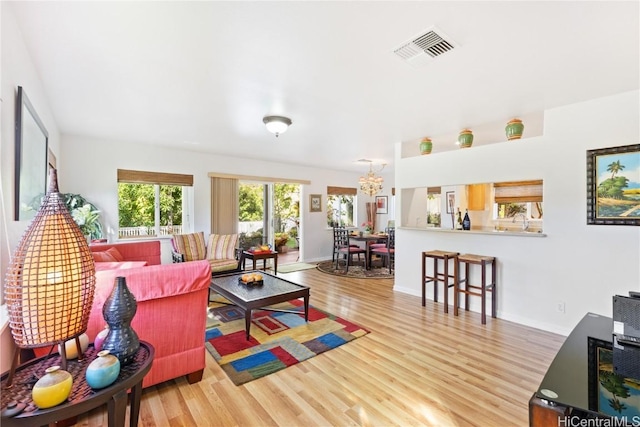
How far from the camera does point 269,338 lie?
117 inches

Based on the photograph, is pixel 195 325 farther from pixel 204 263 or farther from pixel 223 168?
pixel 223 168

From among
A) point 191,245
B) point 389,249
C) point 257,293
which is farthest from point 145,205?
point 389,249

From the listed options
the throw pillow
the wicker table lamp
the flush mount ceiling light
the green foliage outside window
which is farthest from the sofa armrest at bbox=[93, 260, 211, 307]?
the green foliage outside window

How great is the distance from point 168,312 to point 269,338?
126 centimetres

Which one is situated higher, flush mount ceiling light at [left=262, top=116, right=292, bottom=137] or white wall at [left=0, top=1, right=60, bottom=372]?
flush mount ceiling light at [left=262, top=116, right=292, bottom=137]

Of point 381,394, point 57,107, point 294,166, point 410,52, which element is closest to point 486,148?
point 410,52

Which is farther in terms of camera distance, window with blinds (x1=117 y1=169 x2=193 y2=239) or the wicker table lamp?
window with blinds (x1=117 y1=169 x2=193 y2=239)

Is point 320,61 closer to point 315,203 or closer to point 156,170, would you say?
point 156,170

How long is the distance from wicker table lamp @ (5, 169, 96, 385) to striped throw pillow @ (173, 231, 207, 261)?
3725 millimetres

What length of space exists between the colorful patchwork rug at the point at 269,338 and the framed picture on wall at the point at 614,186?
2.68 m

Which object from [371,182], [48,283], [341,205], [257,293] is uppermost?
[371,182]

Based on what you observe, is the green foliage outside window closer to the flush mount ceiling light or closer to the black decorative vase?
the flush mount ceiling light

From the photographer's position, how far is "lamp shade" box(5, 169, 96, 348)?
43.7 inches

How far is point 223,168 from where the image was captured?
A: 5.89 meters
